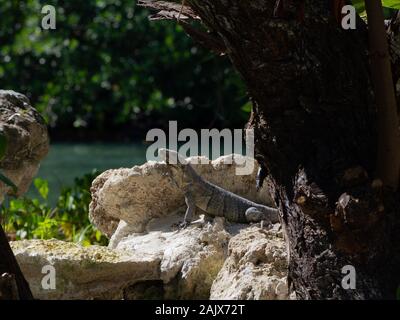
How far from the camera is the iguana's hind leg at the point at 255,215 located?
14.1ft

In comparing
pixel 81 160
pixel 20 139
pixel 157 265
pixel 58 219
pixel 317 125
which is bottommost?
pixel 81 160

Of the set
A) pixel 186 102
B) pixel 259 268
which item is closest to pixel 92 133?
pixel 186 102

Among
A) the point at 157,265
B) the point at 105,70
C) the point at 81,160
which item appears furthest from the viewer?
the point at 105,70

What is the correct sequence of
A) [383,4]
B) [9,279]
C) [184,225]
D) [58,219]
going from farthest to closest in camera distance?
1. [58,219]
2. [184,225]
3. [383,4]
4. [9,279]

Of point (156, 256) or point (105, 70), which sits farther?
point (105, 70)

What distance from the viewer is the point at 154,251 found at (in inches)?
156

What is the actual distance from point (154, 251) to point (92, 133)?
10.4 m

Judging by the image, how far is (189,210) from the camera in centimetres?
430

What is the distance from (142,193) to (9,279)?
1.70 meters

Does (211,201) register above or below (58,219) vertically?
above

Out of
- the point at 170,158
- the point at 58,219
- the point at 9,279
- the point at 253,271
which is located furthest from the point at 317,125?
the point at 58,219

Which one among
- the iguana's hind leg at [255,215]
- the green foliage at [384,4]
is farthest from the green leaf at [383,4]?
the iguana's hind leg at [255,215]

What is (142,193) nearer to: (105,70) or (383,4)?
(383,4)

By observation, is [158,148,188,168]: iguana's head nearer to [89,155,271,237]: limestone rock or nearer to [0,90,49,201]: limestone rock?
[89,155,271,237]: limestone rock
